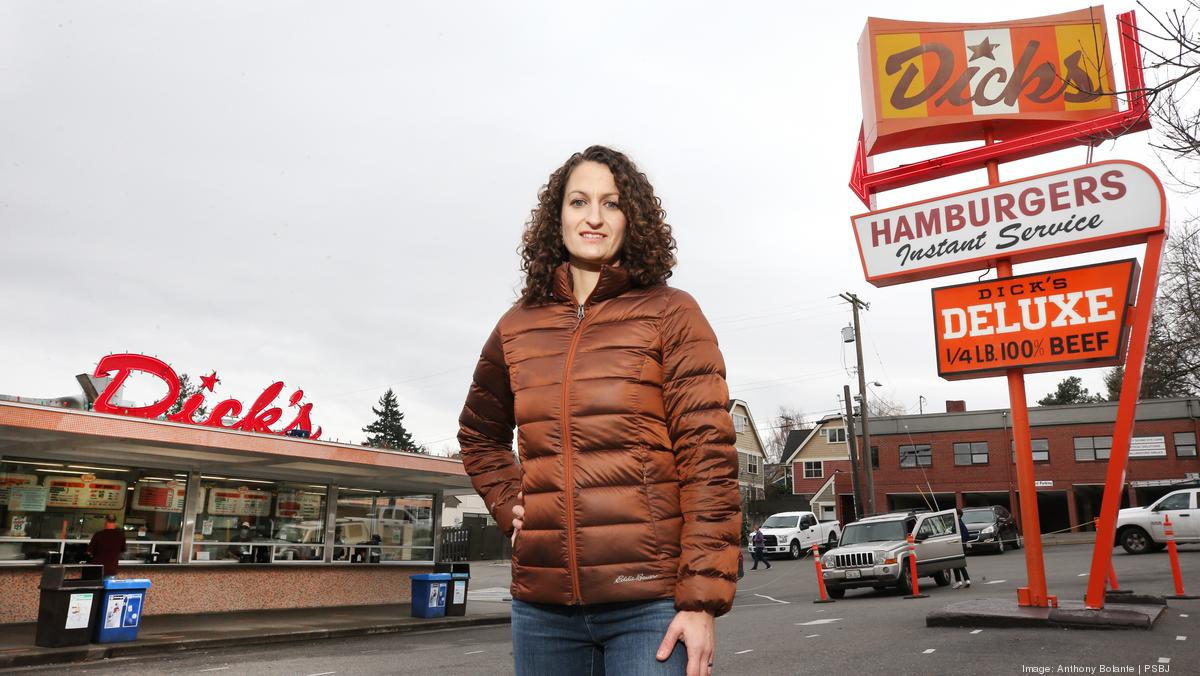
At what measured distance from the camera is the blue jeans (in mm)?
2207

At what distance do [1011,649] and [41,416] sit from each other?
12.9 metres

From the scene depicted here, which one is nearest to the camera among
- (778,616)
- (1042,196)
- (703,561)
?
(703,561)

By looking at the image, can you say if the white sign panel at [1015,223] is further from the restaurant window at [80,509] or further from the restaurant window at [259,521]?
the restaurant window at [80,509]

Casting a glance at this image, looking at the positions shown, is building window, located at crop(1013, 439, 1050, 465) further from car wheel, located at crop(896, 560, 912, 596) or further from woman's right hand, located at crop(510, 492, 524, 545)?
woman's right hand, located at crop(510, 492, 524, 545)

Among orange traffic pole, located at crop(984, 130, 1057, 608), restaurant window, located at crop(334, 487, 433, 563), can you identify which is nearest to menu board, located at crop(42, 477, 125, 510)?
restaurant window, located at crop(334, 487, 433, 563)

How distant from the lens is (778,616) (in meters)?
14.1

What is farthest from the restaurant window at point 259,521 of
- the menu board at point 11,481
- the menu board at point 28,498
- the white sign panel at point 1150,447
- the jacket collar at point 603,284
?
the white sign panel at point 1150,447

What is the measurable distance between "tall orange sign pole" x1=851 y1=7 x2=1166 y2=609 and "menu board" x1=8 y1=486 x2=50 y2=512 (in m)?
14.7

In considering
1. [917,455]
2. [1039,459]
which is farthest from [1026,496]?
[917,455]

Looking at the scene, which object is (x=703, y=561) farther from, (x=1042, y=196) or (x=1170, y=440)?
(x=1170, y=440)

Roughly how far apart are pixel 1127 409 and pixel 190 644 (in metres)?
12.7

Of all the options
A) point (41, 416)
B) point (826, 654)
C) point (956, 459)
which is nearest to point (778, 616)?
point (826, 654)

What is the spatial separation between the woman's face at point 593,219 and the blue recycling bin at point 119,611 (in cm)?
1203

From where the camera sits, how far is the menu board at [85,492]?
Result: 15.6m
